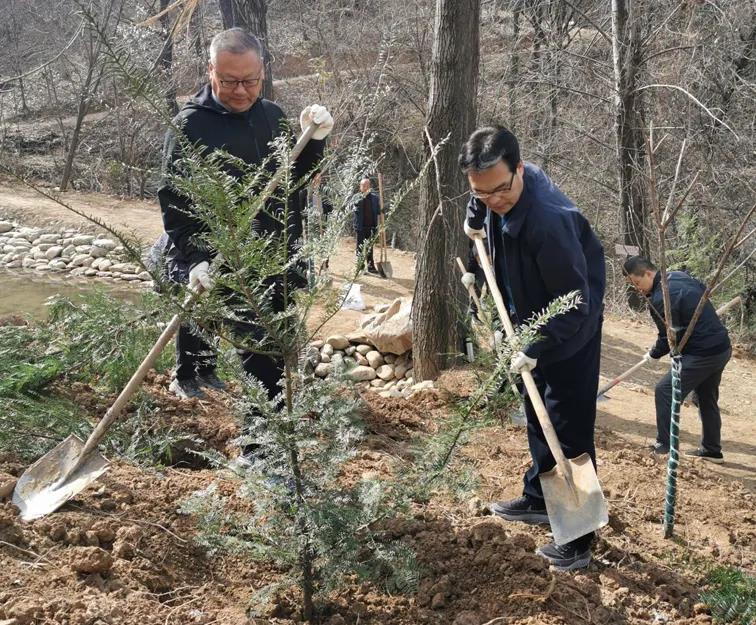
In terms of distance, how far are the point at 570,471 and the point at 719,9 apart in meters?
9.06

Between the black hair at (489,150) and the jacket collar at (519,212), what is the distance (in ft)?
0.41

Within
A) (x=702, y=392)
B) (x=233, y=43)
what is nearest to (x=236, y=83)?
(x=233, y=43)

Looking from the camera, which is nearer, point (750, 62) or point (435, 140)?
point (435, 140)

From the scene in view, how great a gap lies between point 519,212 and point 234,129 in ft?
5.09

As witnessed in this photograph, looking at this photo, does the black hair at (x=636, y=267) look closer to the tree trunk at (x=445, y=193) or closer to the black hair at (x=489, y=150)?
the tree trunk at (x=445, y=193)

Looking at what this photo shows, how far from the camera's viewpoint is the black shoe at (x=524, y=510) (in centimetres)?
348

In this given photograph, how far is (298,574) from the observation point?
257 cm

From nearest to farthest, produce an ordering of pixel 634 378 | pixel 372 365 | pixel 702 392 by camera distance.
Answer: pixel 702 392, pixel 372 365, pixel 634 378

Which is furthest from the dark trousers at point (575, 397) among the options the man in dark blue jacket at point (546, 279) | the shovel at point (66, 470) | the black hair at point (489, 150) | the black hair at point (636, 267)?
the black hair at point (636, 267)

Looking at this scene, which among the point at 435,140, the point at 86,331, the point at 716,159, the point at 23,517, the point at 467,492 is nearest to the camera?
the point at 467,492

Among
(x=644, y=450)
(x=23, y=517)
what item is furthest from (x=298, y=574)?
(x=644, y=450)

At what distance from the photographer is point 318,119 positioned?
3311mm

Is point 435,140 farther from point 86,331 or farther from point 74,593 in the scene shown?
point 74,593

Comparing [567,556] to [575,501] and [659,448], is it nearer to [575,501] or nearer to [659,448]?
[575,501]
